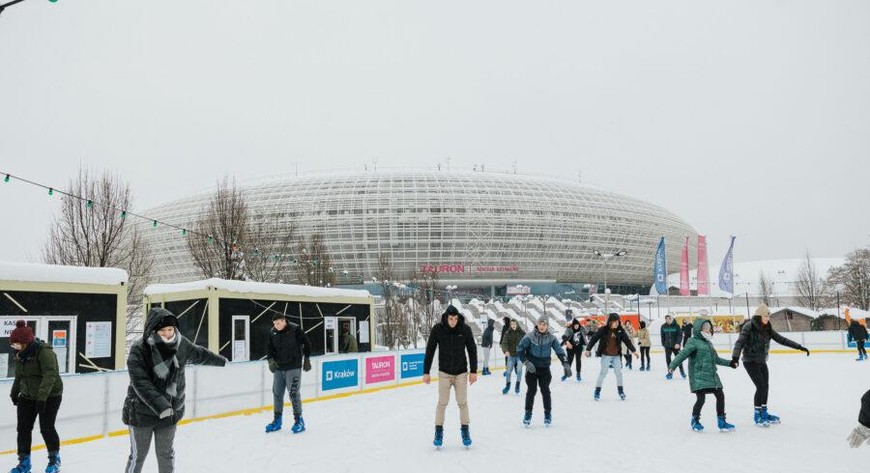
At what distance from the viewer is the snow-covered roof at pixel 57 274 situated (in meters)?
10.6

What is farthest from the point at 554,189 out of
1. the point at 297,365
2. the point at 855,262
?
the point at 297,365

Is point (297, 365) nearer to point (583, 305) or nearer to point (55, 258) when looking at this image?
point (55, 258)

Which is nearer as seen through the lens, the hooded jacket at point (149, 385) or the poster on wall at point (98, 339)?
the hooded jacket at point (149, 385)

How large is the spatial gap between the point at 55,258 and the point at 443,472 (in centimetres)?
3107

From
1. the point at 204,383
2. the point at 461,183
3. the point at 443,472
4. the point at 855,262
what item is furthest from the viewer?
the point at 461,183

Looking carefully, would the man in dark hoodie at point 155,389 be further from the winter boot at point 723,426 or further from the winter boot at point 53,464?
the winter boot at point 723,426

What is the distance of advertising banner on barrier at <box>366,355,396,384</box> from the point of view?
49.7 feet

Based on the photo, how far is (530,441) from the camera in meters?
7.61

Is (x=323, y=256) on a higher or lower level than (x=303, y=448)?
higher

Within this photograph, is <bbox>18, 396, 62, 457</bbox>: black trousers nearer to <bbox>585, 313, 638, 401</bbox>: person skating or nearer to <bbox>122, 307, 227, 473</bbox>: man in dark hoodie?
<bbox>122, 307, 227, 473</bbox>: man in dark hoodie

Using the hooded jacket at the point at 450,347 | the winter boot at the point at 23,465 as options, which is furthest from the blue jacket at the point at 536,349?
the winter boot at the point at 23,465

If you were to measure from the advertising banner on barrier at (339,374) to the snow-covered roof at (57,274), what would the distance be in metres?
4.21

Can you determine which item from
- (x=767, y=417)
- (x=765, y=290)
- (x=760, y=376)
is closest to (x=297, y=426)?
(x=760, y=376)

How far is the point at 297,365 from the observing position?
8320 mm
